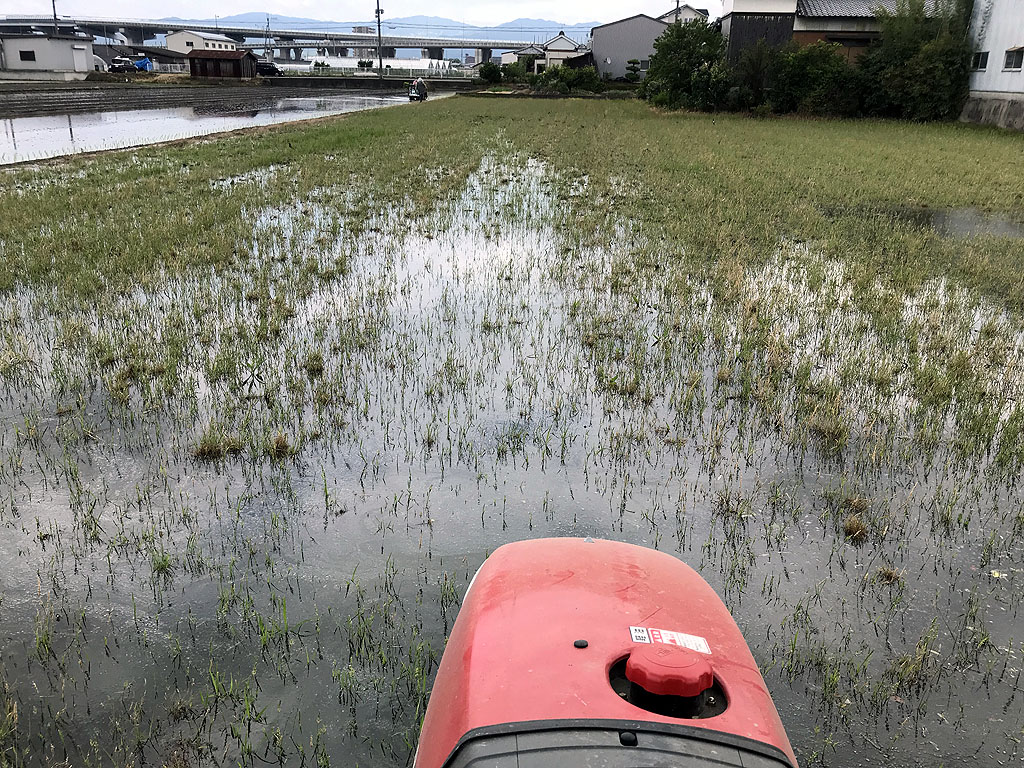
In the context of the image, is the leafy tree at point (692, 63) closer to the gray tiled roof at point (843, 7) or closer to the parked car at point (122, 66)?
the gray tiled roof at point (843, 7)

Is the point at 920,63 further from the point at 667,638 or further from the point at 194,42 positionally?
the point at 194,42

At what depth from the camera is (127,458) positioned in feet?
14.3

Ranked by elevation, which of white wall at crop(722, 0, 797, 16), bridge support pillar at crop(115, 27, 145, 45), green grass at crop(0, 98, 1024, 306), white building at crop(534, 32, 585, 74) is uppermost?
bridge support pillar at crop(115, 27, 145, 45)

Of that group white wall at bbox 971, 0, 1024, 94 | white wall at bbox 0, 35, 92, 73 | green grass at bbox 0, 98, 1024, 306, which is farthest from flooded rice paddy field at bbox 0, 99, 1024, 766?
white wall at bbox 0, 35, 92, 73

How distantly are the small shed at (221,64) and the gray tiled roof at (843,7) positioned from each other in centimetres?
4271

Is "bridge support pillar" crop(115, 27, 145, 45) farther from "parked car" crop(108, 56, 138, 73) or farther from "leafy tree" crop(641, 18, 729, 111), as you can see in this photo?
"leafy tree" crop(641, 18, 729, 111)

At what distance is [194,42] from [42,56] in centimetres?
2978

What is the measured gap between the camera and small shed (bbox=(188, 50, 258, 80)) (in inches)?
2217

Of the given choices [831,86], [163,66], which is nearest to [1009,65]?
[831,86]

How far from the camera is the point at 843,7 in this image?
33344 millimetres

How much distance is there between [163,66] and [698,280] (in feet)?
238

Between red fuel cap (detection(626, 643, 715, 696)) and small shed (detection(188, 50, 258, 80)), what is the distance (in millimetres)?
63780

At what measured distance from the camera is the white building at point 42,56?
4768 cm

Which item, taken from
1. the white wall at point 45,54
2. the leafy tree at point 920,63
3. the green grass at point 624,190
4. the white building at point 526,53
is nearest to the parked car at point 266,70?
the white wall at point 45,54
